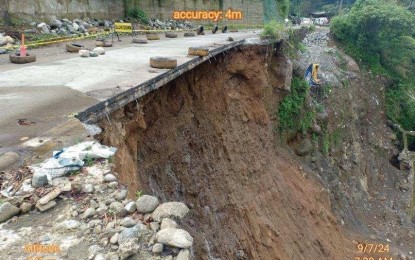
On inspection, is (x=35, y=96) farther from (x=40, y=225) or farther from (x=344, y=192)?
(x=344, y=192)

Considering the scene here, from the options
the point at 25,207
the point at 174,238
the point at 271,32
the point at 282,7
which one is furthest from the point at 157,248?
the point at 282,7

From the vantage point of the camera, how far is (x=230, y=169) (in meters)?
11.3

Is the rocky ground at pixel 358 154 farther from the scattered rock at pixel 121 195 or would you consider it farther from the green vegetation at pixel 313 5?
the green vegetation at pixel 313 5

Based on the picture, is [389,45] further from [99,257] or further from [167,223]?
[99,257]

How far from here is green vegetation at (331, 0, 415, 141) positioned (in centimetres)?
1900

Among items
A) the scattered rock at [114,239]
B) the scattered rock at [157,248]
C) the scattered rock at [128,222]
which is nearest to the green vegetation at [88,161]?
the scattered rock at [128,222]

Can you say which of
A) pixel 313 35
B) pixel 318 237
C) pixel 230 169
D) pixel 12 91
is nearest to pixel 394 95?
pixel 313 35

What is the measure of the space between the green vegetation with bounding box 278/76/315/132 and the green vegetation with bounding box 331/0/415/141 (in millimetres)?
6933

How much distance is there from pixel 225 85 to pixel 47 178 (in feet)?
28.3
